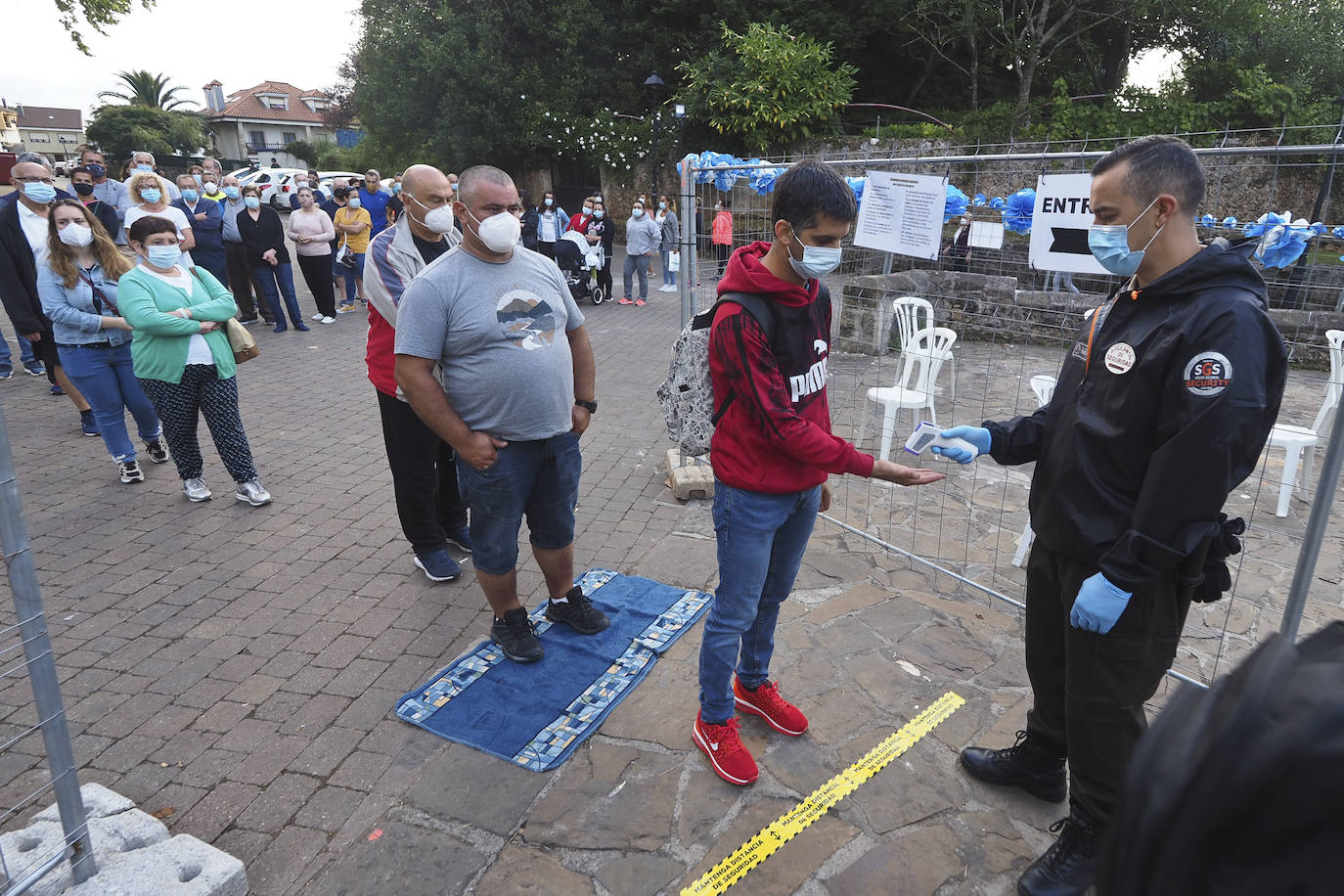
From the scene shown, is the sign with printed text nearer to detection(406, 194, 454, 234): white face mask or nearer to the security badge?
the security badge

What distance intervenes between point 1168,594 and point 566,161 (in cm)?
2664

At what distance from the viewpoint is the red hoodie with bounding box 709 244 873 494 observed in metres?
2.31

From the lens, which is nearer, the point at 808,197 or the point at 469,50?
the point at 808,197

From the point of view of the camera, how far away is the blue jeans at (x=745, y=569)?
8.18ft

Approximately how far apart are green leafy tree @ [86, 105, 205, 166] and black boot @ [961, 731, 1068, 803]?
53.5m

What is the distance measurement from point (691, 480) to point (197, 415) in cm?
323

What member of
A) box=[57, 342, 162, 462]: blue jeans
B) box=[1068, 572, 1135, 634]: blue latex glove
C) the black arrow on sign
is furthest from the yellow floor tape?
box=[57, 342, 162, 462]: blue jeans

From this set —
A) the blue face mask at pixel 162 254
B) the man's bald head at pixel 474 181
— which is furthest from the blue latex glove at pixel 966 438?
the blue face mask at pixel 162 254

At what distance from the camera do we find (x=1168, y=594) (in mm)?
1991

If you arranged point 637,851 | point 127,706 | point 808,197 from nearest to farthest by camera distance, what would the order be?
point 808,197 → point 637,851 → point 127,706

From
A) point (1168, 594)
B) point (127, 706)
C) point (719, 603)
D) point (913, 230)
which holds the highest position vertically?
point (913, 230)

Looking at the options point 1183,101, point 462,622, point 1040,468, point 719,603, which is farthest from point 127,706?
point 1183,101

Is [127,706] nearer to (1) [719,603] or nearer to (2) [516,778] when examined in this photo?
(2) [516,778]

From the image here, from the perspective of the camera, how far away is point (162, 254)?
4.55 meters
